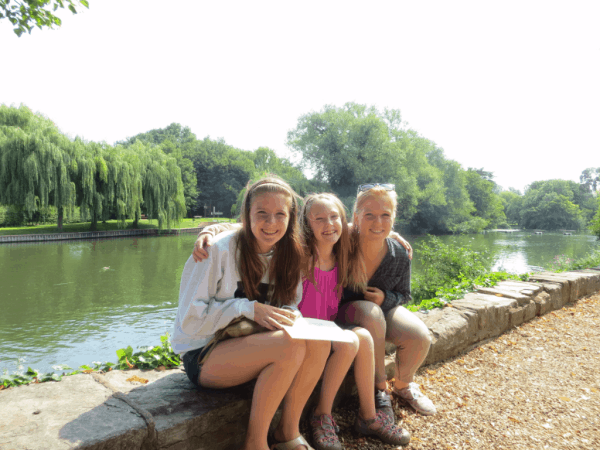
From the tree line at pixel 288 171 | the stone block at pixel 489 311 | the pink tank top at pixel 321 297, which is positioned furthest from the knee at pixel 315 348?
the tree line at pixel 288 171

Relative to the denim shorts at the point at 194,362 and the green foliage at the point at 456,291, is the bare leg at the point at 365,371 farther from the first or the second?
the green foliage at the point at 456,291

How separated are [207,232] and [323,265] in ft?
2.30

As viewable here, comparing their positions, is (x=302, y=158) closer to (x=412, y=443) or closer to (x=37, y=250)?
(x=37, y=250)

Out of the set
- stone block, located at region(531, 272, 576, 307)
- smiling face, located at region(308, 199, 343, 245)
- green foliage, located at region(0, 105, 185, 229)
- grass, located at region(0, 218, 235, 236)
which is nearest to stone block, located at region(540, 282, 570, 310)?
stone block, located at region(531, 272, 576, 307)

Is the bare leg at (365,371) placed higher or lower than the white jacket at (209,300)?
lower

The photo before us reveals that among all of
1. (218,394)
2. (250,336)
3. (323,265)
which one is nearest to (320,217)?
(323,265)

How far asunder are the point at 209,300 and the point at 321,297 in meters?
0.70

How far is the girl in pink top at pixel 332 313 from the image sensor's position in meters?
2.00

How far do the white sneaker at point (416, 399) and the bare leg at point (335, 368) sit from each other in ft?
2.09

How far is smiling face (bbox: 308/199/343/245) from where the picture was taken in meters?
2.27

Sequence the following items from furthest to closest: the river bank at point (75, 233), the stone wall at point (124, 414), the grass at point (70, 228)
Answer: the grass at point (70, 228) → the river bank at point (75, 233) → the stone wall at point (124, 414)

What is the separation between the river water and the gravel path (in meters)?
3.90

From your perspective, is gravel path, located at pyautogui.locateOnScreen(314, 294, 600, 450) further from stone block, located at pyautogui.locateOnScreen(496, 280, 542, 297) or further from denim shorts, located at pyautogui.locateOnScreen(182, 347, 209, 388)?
denim shorts, located at pyautogui.locateOnScreen(182, 347, 209, 388)

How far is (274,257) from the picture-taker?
2.03m
